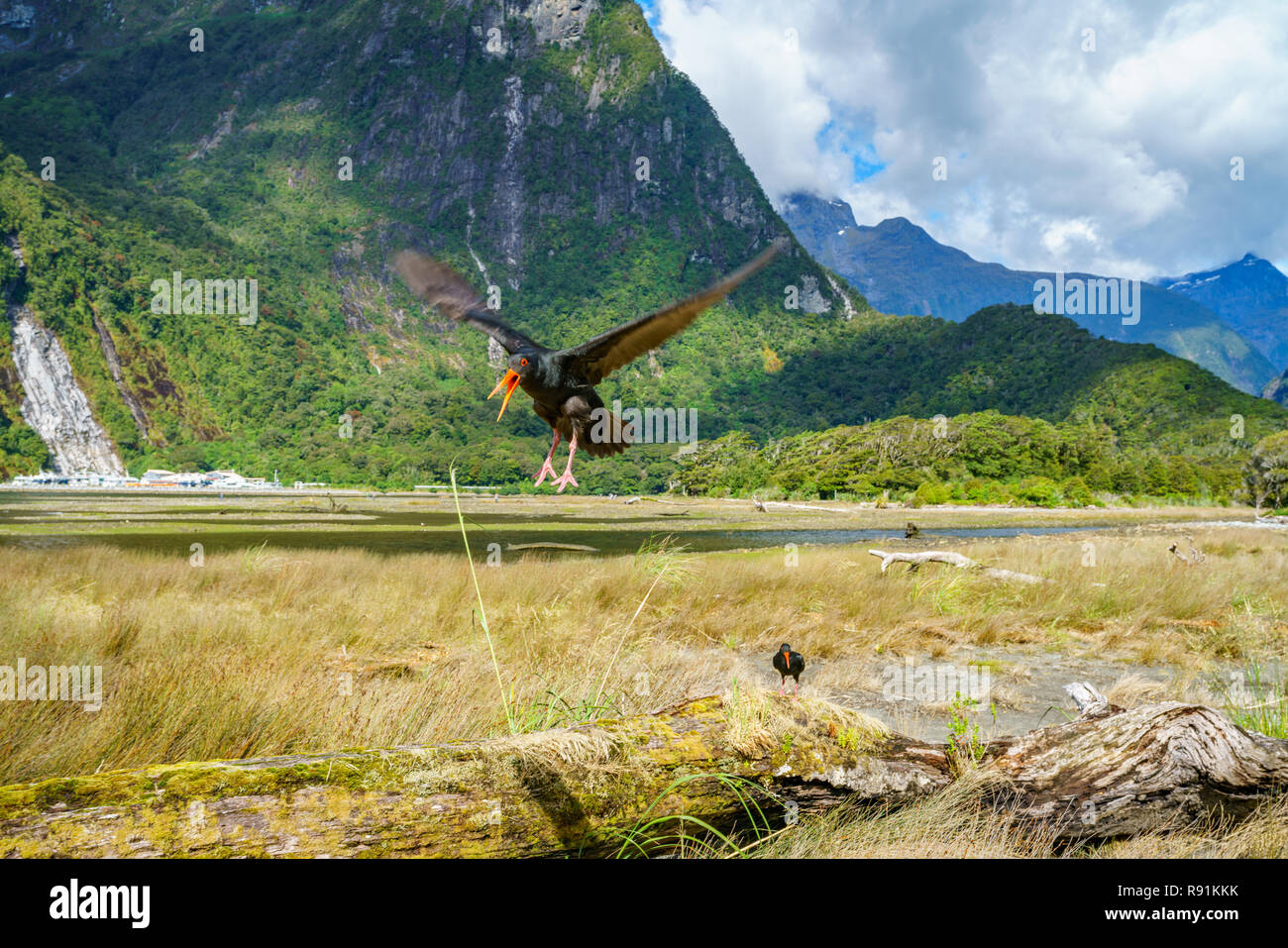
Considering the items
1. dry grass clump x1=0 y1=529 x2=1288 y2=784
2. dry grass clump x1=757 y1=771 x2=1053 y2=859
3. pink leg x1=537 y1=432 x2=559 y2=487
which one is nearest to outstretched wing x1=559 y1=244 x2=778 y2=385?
pink leg x1=537 y1=432 x2=559 y2=487

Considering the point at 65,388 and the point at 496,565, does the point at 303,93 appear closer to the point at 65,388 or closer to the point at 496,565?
the point at 65,388

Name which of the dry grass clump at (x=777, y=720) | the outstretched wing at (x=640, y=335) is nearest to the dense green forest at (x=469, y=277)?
the outstretched wing at (x=640, y=335)

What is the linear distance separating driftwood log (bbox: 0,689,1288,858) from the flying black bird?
3.46 feet

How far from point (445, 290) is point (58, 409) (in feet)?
381

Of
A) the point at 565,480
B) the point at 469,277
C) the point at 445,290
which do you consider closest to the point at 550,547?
the point at 469,277

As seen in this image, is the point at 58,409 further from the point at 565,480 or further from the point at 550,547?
the point at 565,480

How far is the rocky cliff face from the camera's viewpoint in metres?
85.8

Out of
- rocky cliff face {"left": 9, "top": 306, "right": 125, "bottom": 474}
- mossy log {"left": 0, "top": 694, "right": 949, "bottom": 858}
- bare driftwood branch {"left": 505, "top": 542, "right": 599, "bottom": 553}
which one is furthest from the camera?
rocky cliff face {"left": 9, "top": 306, "right": 125, "bottom": 474}

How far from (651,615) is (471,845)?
25.0 feet

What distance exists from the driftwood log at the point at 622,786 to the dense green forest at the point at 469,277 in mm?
1704

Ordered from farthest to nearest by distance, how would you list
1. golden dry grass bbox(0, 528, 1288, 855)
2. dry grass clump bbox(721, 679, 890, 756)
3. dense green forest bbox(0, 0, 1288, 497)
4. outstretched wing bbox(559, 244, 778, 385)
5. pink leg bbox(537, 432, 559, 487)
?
dense green forest bbox(0, 0, 1288, 497)
golden dry grass bbox(0, 528, 1288, 855)
pink leg bbox(537, 432, 559, 487)
dry grass clump bbox(721, 679, 890, 756)
outstretched wing bbox(559, 244, 778, 385)

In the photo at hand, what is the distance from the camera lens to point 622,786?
221 centimetres

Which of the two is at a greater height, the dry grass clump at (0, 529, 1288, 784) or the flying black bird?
the flying black bird

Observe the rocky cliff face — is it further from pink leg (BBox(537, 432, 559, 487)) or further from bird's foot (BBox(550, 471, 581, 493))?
bird's foot (BBox(550, 471, 581, 493))
